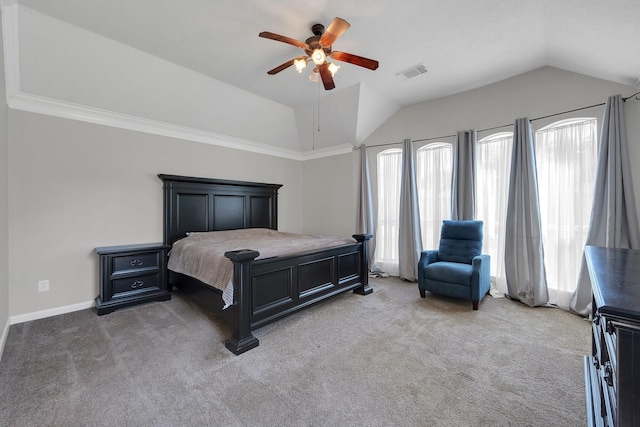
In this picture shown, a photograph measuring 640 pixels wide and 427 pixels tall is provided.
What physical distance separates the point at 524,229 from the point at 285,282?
3176 millimetres

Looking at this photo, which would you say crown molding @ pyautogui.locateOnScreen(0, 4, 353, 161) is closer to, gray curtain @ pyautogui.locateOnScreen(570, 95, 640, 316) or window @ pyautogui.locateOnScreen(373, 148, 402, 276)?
window @ pyautogui.locateOnScreen(373, 148, 402, 276)

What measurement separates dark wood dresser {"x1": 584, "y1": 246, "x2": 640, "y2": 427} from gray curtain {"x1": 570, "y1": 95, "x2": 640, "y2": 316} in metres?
1.89

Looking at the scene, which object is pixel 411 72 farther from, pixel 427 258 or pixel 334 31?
pixel 427 258

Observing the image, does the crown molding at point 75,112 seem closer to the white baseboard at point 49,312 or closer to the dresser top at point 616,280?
the white baseboard at point 49,312

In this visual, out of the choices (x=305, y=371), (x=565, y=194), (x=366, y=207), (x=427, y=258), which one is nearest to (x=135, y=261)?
(x=305, y=371)

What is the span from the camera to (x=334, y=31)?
221cm

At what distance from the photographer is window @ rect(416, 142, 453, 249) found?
14.1ft

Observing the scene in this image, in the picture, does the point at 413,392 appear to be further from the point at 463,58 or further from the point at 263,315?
the point at 463,58

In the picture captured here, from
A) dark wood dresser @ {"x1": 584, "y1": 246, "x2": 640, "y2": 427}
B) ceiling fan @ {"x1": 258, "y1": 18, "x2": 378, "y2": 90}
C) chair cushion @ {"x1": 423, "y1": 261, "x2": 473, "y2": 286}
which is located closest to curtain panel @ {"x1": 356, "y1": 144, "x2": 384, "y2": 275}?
chair cushion @ {"x1": 423, "y1": 261, "x2": 473, "y2": 286}

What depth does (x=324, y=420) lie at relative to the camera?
161 cm

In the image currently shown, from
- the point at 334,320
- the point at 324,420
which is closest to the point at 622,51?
the point at 334,320

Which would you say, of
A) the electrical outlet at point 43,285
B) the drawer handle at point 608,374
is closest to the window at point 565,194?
the drawer handle at point 608,374

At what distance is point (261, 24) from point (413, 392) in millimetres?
3477

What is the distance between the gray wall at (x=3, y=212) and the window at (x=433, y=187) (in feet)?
16.8
